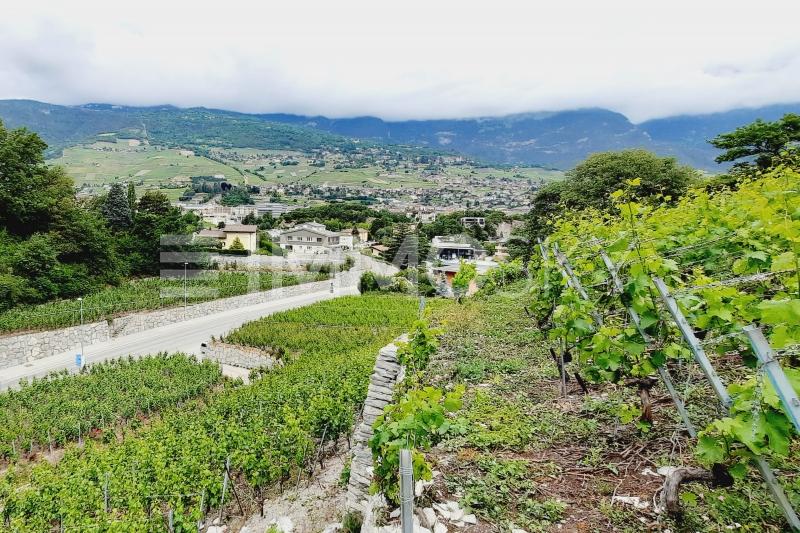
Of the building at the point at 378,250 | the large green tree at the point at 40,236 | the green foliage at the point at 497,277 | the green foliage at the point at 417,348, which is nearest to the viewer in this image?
the green foliage at the point at 417,348

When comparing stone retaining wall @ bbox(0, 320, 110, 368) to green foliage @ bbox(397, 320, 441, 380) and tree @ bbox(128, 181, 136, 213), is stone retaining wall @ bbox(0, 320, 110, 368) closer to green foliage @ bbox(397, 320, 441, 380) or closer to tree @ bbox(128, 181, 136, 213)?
tree @ bbox(128, 181, 136, 213)

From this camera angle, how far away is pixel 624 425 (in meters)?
3.93

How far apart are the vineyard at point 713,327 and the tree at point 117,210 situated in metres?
41.8

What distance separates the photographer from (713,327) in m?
3.08

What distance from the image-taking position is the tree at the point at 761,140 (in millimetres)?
18953

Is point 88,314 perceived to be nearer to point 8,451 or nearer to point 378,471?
point 8,451

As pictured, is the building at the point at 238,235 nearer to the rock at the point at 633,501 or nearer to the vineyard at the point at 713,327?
the vineyard at the point at 713,327

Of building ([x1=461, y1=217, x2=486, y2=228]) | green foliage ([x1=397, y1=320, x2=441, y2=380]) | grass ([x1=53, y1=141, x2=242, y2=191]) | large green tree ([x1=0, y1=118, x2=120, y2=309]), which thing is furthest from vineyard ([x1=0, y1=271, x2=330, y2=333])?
grass ([x1=53, y1=141, x2=242, y2=191])

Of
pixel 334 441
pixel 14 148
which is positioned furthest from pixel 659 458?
pixel 14 148

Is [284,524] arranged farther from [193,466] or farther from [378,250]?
[378,250]

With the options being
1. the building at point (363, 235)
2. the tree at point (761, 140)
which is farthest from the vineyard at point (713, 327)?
the building at point (363, 235)

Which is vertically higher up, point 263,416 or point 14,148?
point 14,148

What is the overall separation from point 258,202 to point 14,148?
86.3m

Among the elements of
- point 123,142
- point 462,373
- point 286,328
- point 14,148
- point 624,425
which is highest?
point 123,142
